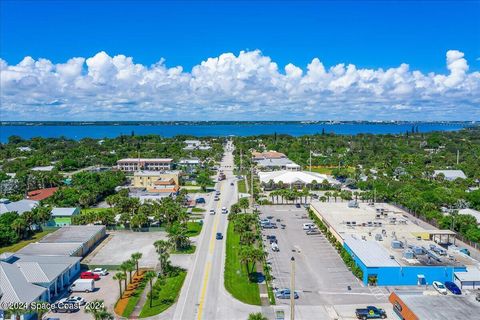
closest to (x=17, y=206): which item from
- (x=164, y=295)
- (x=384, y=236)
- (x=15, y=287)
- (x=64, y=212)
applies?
(x=64, y=212)

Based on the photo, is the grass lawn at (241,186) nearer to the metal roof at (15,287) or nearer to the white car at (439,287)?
the white car at (439,287)

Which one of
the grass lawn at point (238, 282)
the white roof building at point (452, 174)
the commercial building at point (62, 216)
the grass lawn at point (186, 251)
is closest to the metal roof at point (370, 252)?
the grass lawn at point (238, 282)

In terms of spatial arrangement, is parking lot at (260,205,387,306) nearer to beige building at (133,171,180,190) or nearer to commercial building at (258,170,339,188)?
commercial building at (258,170,339,188)

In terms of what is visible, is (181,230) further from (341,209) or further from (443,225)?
(443,225)

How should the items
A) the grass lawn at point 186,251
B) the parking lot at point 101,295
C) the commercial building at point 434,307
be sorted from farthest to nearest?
1. the grass lawn at point 186,251
2. the parking lot at point 101,295
3. the commercial building at point 434,307

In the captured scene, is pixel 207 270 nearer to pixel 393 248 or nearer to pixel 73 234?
pixel 73 234
